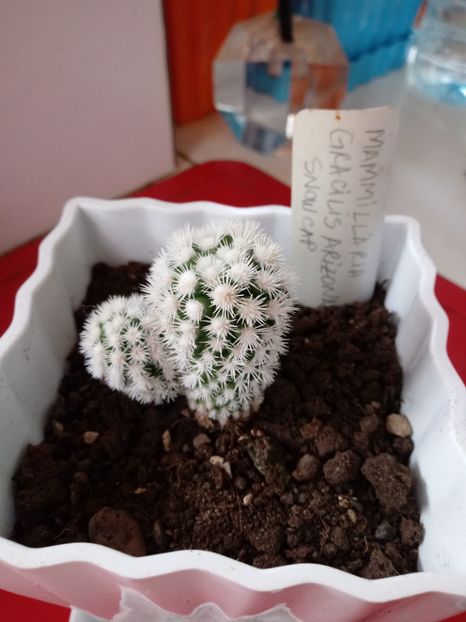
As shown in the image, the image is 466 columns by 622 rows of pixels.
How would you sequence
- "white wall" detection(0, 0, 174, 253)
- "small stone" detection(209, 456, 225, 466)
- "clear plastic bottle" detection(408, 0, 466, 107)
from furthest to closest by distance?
1. "clear plastic bottle" detection(408, 0, 466, 107)
2. "white wall" detection(0, 0, 174, 253)
3. "small stone" detection(209, 456, 225, 466)

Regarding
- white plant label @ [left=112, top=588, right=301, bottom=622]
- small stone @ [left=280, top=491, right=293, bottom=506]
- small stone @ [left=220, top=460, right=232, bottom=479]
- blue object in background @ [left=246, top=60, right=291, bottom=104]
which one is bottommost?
white plant label @ [left=112, top=588, right=301, bottom=622]

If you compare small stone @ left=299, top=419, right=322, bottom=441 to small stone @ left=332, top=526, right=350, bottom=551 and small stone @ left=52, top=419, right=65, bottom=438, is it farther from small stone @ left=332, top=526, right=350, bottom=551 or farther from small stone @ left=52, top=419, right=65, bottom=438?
small stone @ left=52, top=419, right=65, bottom=438

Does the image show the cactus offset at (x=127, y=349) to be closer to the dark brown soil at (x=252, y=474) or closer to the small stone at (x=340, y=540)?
the dark brown soil at (x=252, y=474)

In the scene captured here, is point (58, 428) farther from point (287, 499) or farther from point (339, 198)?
point (339, 198)

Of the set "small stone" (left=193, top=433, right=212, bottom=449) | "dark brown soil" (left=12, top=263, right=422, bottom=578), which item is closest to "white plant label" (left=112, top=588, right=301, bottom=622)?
"dark brown soil" (left=12, top=263, right=422, bottom=578)

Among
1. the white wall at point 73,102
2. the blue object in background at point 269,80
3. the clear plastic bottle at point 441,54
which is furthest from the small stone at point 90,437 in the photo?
the clear plastic bottle at point 441,54

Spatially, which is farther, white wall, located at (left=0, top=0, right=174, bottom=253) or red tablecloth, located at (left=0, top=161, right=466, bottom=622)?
white wall, located at (left=0, top=0, right=174, bottom=253)

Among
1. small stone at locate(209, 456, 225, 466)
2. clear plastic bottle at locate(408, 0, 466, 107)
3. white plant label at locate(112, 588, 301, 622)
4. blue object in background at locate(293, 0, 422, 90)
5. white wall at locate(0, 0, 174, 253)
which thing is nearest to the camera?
white plant label at locate(112, 588, 301, 622)

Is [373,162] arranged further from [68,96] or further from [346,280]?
[68,96]
